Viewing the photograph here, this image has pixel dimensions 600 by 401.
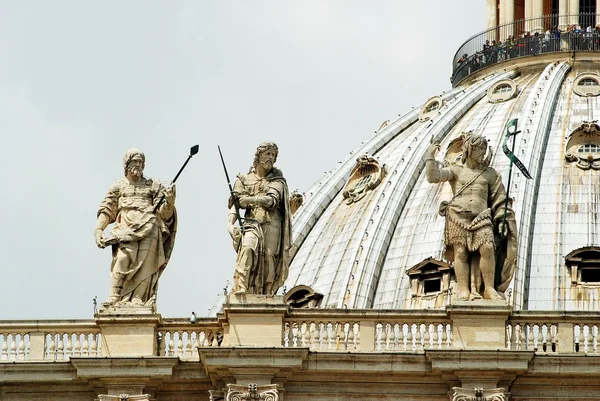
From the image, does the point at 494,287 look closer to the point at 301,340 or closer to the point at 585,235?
the point at 301,340

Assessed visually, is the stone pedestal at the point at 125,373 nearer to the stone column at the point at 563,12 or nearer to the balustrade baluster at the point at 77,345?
the balustrade baluster at the point at 77,345

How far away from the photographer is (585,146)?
101938 millimetres

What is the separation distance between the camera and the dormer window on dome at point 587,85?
348ft

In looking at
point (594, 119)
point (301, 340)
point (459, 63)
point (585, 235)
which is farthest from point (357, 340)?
point (459, 63)

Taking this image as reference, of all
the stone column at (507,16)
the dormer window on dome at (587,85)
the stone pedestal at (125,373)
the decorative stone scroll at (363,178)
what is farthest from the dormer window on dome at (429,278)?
the stone pedestal at (125,373)

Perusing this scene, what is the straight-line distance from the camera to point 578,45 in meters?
108

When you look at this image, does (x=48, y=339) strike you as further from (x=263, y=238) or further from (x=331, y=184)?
(x=331, y=184)

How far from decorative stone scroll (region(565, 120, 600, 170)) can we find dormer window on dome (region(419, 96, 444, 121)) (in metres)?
8.00

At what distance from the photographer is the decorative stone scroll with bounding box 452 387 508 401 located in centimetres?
6253

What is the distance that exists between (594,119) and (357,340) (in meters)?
41.8

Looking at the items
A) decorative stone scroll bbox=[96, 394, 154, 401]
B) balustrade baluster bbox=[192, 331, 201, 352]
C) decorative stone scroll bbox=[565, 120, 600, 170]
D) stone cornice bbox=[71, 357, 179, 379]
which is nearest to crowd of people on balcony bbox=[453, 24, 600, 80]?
decorative stone scroll bbox=[565, 120, 600, 170]

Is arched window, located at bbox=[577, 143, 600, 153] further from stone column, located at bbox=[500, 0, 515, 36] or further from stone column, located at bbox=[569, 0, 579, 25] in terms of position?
stone column, located at bbox=[500, 0, 515, 36]

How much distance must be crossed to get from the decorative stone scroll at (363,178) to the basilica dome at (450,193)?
0.11 ft

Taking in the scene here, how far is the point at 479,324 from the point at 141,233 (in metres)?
7.16
